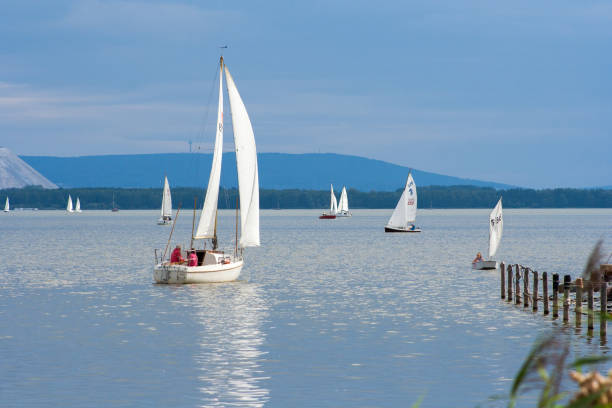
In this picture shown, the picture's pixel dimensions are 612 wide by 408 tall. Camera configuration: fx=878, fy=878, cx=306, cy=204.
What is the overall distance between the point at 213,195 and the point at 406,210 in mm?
71375

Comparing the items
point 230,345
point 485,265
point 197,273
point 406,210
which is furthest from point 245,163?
point 406,210

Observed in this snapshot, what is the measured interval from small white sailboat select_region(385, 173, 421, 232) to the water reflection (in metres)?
64.9

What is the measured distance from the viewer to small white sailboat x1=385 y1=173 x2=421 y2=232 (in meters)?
115

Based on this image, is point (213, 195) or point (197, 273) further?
point (213, 195)

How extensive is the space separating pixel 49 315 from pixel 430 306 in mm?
18371

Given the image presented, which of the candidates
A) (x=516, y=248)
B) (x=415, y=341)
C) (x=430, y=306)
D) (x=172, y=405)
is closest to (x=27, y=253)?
(x=516, y=248)

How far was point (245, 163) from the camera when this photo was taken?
178 feet

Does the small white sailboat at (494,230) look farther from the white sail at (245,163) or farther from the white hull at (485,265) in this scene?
the white sail at (245,163)

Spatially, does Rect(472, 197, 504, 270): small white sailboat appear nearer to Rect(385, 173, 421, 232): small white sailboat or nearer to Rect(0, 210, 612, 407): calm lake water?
Rect(0, 210, 612, 407): calm lake water

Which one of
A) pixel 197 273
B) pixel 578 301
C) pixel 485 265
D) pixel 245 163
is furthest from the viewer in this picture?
pixel 485 265

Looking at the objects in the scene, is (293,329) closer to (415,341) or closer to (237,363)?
(415,341)

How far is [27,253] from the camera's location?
99.5m

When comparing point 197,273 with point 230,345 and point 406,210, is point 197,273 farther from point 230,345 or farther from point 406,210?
point 406,210

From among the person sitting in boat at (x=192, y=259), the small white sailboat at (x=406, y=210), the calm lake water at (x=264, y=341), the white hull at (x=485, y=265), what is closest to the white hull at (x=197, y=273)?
the person sitting in boat at (x=192, y=259)
